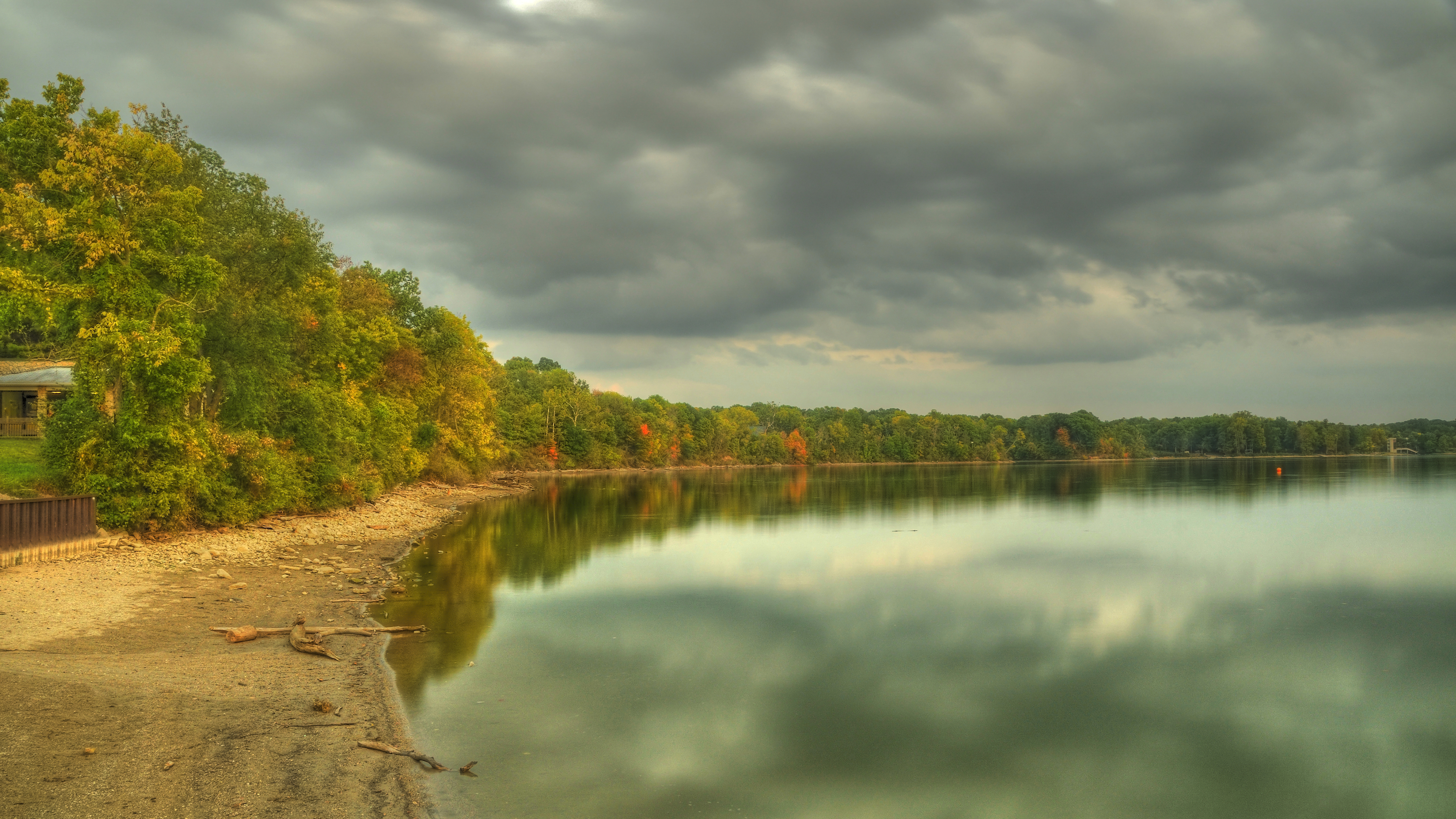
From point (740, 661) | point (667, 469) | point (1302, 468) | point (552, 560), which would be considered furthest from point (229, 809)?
point (1302, 468)

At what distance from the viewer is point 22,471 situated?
25.6 metres

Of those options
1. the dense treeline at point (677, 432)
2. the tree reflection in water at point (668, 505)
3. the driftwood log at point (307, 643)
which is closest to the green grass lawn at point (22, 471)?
the tree reflection in water at point (668, 505)

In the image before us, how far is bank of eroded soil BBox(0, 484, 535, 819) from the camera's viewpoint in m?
9.30

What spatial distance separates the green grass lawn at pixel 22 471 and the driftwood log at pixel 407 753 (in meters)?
18.3

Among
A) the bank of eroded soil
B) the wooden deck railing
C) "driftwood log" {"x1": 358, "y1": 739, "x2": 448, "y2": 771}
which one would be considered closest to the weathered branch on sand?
the bank of eroded soil

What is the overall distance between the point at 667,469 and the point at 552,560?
349 feet

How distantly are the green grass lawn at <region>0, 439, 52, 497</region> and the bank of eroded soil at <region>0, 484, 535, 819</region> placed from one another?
12.2 ft

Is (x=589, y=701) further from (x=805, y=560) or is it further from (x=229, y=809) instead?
(x=805, y=560)

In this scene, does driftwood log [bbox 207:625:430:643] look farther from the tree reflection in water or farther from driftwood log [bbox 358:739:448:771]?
driftwood log [bbox 358:739:448:771]

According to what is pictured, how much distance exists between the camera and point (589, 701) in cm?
1498

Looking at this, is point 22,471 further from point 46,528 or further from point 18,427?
point 18,427

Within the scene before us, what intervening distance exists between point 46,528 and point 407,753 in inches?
605

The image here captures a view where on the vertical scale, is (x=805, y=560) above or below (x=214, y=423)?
below

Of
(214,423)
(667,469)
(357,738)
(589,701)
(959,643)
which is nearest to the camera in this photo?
(357,738)
